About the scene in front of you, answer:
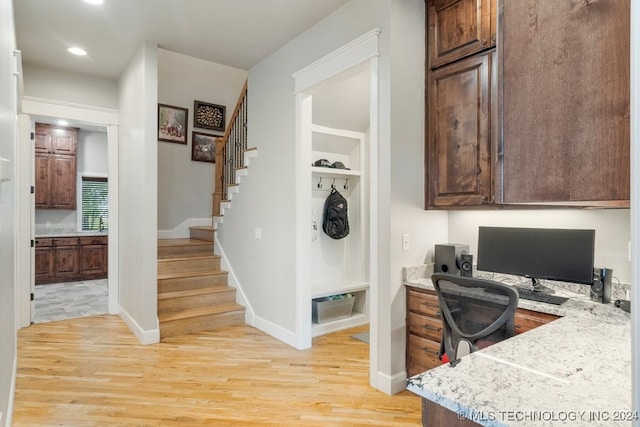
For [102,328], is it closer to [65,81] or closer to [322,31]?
[65,81]

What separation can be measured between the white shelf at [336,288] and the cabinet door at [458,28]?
2.39 m

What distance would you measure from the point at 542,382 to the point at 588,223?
68.3 inches

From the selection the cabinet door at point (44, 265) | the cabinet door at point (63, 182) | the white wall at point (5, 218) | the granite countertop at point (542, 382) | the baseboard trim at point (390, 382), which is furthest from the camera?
the cabinet door at point (63, 182)

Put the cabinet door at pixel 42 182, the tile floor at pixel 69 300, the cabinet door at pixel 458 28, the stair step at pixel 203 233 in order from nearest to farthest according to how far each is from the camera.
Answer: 1. the cabinet door at pixel 458 28
2. the tile floor at pixel 69 300
3. the stair step at pixel 203 233
4. the cabinet door at pixel 42 182

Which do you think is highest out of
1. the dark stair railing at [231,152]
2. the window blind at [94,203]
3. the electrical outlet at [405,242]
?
the dark stair railing at [231,152]

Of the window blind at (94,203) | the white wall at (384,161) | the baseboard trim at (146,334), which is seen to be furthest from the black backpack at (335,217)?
the window blind at (94,203)

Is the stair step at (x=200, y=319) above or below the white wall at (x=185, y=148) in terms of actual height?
below

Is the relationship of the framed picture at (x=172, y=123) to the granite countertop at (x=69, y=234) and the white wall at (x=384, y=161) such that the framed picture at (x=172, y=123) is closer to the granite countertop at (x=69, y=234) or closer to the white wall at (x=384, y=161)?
the granite countertop at (x=69, y=234)

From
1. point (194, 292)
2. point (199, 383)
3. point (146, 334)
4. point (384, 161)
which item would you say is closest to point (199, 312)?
point (194, 292)

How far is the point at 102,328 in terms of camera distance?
4094mm

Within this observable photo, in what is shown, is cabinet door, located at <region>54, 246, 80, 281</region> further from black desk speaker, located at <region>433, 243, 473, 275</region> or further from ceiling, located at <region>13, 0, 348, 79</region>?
black desk speaker, located at <region>433, 243, 473, 275</region>

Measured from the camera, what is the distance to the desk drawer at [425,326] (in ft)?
8.23

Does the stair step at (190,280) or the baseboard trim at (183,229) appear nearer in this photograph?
the stair step at (190,280)

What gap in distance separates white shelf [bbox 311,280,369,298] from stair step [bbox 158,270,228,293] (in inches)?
48.0
